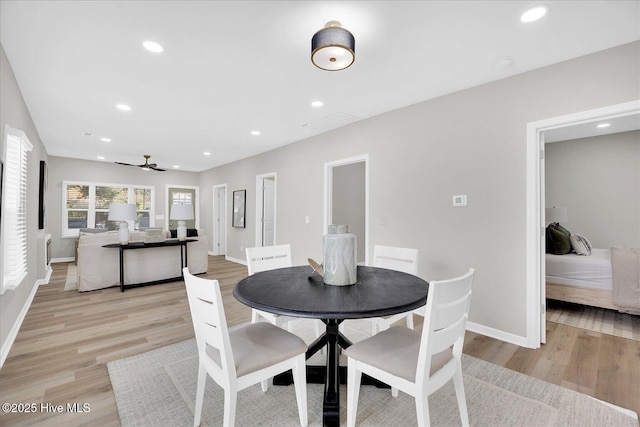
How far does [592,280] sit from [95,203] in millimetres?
9637

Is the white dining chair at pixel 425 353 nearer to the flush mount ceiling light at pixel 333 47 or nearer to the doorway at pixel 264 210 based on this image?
the flush mount ceiling light at pixel 333 47

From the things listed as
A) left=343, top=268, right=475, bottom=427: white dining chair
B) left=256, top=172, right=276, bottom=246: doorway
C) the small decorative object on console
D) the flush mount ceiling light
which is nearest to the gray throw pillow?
left=343, top=268, right=475, bottom=427: white dining chair

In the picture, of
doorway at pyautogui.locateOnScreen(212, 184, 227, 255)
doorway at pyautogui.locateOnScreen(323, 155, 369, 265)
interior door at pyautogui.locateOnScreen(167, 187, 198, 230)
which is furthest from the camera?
interior door at pyautogui.locateOnScreen(167, 187, 198, 230)

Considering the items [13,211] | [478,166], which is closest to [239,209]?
[13,211]

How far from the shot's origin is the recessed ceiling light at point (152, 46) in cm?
217

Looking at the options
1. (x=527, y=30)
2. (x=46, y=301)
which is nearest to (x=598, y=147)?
(x=527, y=30)

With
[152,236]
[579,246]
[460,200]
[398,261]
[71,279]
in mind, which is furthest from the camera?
[71,279]

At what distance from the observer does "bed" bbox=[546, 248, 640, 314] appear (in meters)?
2.92

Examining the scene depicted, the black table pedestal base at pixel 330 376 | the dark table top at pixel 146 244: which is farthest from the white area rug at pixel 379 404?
the dark table top at pixel 146 244

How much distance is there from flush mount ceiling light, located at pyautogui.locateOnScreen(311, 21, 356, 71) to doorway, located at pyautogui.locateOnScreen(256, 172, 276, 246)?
4.24 metres

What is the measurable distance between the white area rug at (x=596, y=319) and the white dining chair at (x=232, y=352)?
3105 mm

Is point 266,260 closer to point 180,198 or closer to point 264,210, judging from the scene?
point 264,210

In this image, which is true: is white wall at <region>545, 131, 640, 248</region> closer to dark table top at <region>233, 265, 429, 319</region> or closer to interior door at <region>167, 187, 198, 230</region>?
dark table top at <region>233, 265, 429, 319</region>

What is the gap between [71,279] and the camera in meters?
4.98
